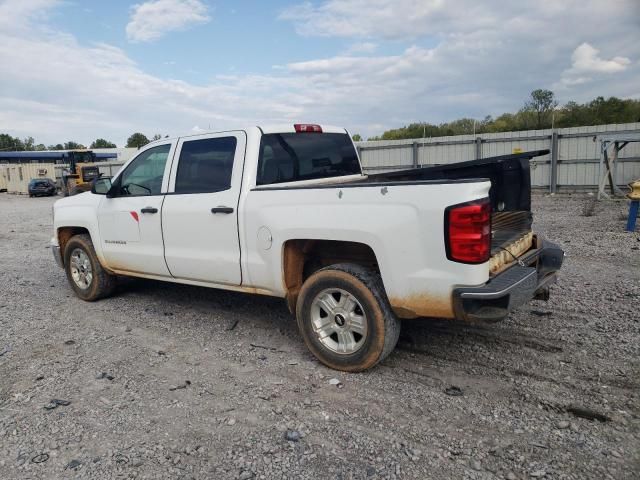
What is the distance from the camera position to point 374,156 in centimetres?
2281

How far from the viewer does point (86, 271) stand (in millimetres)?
6395

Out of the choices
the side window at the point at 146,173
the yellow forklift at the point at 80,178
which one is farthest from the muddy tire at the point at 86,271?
the yellow forklift at the point at 80,178

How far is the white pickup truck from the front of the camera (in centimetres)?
341

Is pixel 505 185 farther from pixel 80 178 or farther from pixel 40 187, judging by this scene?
pixel 40 187

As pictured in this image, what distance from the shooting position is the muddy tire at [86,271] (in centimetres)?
620

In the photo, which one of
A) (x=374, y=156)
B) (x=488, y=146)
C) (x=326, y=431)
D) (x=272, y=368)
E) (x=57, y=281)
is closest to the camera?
(x=326, y=431)

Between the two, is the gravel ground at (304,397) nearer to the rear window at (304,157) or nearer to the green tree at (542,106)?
the rear window at (304,157)

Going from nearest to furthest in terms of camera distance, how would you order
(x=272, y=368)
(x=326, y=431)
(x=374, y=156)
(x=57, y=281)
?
(x=326, y=431), (x=272, y=368), (x=57, y=281), (x=374, y=156)

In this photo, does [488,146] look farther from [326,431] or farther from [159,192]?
[326,431]

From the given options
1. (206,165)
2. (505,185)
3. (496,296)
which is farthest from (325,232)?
(505,185)

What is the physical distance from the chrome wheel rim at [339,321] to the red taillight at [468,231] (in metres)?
0.90

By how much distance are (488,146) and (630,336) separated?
646 inches

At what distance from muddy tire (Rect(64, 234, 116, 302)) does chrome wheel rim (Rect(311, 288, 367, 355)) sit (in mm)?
3380

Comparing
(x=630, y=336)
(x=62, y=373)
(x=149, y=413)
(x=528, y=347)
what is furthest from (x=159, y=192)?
(x=630, y=336)
